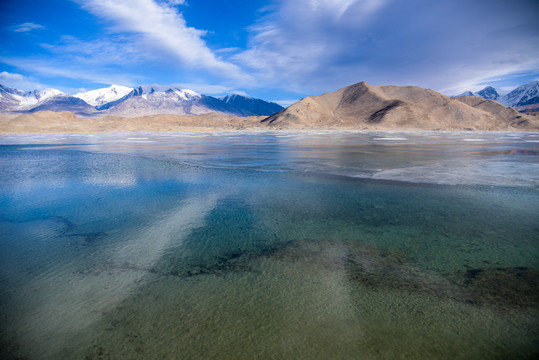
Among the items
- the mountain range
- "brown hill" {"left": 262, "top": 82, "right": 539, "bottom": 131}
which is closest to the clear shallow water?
the mountain range

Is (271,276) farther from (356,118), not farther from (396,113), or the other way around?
(356,118)

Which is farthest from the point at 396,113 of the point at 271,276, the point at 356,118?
the point at 271,276

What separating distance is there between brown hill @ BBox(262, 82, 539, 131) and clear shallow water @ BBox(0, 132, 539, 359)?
127 metres

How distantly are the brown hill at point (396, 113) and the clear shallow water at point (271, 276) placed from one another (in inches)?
4997

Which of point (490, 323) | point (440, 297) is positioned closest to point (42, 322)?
point (440, 297)

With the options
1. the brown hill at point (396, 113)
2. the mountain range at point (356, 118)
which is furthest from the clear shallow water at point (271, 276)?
the brown hill at point (396, 113)

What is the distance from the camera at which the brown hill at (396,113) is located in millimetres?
130788

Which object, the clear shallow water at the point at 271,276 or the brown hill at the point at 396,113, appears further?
the brown hill at the point at 396,113

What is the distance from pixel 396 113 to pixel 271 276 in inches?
5771

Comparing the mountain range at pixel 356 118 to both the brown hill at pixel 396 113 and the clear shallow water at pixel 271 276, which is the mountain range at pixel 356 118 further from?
the clear shallow water at pixel 271 276

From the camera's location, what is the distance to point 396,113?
134375 millimetres

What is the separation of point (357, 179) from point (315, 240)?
663 cm

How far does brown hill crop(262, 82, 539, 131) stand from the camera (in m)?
131

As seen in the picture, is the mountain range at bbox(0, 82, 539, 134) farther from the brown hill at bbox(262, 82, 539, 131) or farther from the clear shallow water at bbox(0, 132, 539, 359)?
the clear shallow water at bbox(0, 132, 539, 359)
